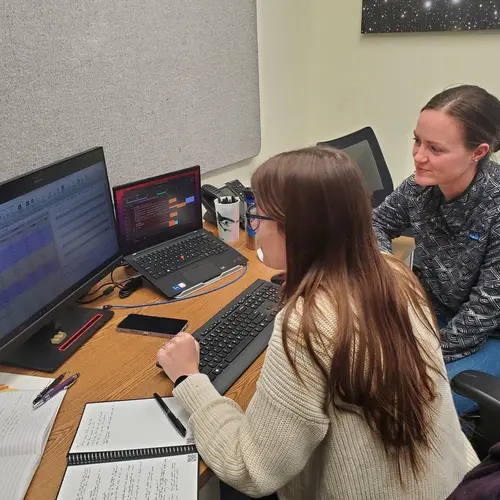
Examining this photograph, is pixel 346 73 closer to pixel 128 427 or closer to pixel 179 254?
pixel 179 254

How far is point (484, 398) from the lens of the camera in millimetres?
1008

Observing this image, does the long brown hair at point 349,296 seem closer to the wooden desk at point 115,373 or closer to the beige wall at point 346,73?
the wooden desk at point 115,373

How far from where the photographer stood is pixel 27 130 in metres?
1.25

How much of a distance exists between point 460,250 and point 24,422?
4.00ft

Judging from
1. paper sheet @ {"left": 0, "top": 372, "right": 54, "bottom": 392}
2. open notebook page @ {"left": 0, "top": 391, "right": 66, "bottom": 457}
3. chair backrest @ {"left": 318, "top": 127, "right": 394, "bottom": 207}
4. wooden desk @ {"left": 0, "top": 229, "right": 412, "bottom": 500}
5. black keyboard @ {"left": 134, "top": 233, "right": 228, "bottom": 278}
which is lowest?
wooden desk @ {"left": 0, "top": 229, "right": 412, "bottom": 500}

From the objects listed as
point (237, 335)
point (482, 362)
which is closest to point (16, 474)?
point (237, 335)

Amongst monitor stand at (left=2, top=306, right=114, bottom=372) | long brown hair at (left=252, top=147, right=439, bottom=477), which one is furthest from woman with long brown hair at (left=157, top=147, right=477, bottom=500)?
monitor stand at (left=2, top=306, right=114, bottom=372)

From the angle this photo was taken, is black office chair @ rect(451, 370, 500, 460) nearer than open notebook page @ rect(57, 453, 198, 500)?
No

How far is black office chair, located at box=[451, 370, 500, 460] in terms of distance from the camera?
39.6 inches

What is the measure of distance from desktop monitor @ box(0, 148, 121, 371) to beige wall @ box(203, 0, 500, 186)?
2.94 ft

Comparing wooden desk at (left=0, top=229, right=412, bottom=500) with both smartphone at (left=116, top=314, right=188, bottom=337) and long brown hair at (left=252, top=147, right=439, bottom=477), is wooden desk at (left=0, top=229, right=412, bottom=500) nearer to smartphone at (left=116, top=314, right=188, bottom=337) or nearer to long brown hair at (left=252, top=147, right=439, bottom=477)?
smartphone at (left=116, top=314, right=188, bottom=337)

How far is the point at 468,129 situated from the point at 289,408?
3.25 ft

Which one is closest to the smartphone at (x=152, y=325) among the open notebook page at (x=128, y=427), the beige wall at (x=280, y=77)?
the open notebook page at (x=128, y=427)

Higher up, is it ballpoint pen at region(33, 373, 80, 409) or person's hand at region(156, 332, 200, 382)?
person's hand at region(156, 332, 200, 382)
